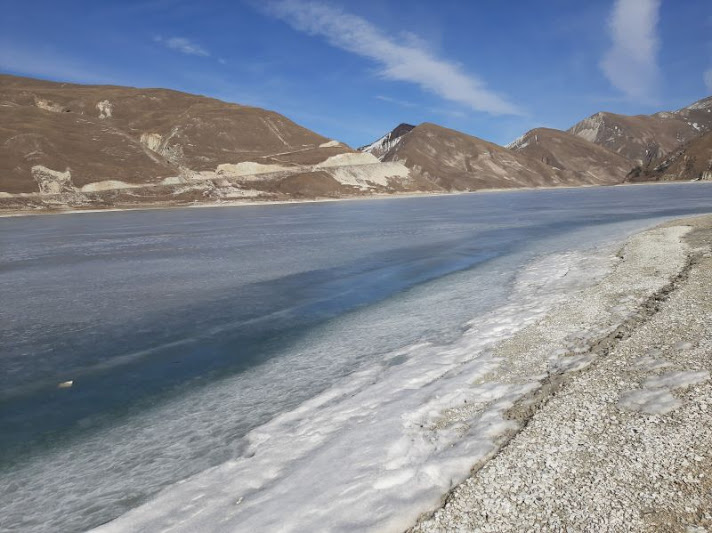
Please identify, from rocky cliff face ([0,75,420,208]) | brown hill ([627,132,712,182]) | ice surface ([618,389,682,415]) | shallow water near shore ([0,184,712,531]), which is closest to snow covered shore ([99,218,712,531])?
shallow water near shore ([0,184,712,531])

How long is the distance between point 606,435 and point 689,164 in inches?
8256

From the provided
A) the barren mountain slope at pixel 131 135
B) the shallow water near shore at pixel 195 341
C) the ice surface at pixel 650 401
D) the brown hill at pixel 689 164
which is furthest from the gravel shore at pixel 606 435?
the brown hill at pixel 689 164

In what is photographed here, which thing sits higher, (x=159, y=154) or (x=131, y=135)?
(x=131, y=135)

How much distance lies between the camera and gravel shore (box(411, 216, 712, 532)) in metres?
4.14

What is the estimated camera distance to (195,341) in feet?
36.9

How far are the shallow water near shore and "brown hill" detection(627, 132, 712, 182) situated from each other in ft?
591

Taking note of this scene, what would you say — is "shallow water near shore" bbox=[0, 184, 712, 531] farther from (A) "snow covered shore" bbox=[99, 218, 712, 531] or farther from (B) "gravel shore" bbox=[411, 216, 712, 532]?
(B) "gravel shore" bbox=[411, 216, 712, 532]

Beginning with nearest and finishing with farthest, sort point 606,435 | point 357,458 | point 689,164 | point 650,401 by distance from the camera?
point 606,435 → point 357,458 → point 650,401 → point 689,164

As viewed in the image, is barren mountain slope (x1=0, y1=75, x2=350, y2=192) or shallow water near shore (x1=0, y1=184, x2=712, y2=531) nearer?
shallow water near shore (x1=0, y1=184, x2=712, y2=531)

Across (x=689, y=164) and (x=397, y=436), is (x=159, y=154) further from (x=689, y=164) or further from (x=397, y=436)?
(x=689, y=164)

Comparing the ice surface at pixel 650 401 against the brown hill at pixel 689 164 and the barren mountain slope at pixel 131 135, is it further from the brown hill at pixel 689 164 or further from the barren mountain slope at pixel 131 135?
the brown hill at pixel 689 164

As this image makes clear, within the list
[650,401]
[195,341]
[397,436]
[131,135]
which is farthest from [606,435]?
[131,135]

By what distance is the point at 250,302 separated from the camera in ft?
48.0

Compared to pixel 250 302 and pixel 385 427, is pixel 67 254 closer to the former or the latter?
pixel 250 302
